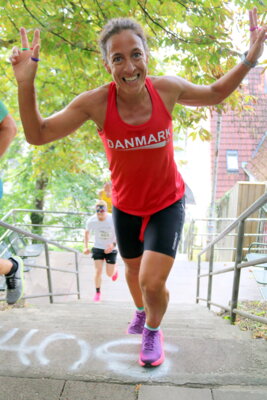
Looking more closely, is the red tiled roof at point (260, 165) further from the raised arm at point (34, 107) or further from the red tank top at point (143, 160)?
the raised arm at point (34, 107)

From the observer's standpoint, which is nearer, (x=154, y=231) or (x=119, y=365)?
(x=119, y=365)

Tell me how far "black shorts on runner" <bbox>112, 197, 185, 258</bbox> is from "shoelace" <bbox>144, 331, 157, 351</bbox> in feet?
1.65

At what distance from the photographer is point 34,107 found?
188 centimetres

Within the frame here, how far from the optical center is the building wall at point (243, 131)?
1388 centimetres

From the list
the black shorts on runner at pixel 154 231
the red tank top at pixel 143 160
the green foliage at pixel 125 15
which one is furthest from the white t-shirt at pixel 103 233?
the red tank top at pixel 143 160

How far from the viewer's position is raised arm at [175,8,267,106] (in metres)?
2.16

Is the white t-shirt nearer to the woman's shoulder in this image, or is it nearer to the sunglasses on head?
the sunglasses on head

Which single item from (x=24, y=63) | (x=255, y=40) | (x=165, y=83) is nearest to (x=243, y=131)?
(x=255, y=40)

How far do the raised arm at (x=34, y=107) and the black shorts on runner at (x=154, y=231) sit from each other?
0.68 metres

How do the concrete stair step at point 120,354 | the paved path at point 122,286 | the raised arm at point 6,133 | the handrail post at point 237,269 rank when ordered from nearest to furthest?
the concrete stair step at point 120,354 < the raised arm at point 6,133 < the handrail post at point 237,269 < the paved path at point 122,286

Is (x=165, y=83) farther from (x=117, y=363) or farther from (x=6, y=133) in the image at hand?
(x=117, y=363)

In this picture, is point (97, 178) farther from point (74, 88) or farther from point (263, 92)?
point (263, 92)

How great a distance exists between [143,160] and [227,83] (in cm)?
67

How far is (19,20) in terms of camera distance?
3.97m
